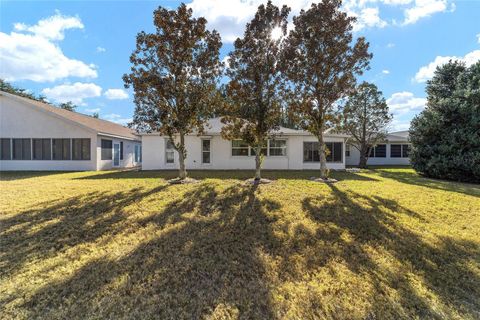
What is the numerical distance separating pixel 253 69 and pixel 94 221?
7789 millimetres

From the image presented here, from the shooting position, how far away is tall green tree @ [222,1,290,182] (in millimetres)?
9984

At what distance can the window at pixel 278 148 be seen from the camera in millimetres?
16672

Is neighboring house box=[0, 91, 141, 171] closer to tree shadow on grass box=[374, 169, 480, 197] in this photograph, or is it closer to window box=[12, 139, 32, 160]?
window box=[12, 139, 32, 160]

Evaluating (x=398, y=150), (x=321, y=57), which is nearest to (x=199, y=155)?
(x=321, y=57)

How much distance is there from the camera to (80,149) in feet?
54.6

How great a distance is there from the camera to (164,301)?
10.3 ft

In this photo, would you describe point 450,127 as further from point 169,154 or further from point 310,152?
A: point 169,154

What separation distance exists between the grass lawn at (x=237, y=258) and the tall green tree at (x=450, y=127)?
7.17 m

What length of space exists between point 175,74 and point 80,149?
10945 mm

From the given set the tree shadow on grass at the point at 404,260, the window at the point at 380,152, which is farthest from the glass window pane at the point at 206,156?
the window at the point at 380,152

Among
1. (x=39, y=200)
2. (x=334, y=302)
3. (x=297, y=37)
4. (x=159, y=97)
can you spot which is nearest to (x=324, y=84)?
(x=297, y=37)

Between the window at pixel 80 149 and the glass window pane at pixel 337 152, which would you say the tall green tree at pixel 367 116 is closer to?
the glass window pane at pixel 337 152

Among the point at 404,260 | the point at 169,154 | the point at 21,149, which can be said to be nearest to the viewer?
the point at 404,260

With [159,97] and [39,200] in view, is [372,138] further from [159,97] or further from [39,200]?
[39,200]
